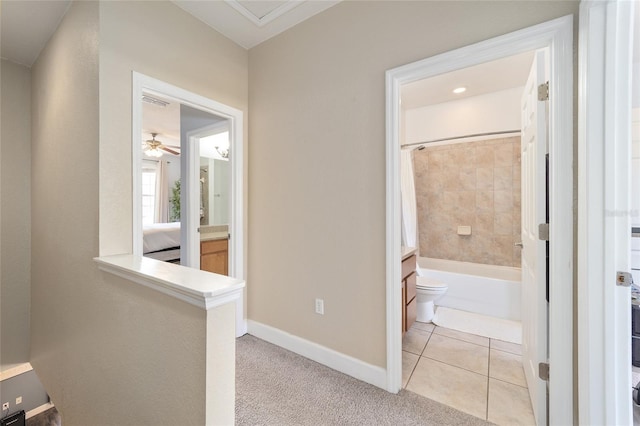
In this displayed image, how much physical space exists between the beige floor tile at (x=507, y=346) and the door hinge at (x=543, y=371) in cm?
95

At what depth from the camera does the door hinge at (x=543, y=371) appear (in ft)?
4.48

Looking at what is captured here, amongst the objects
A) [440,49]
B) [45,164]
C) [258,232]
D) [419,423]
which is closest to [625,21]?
[440,49]

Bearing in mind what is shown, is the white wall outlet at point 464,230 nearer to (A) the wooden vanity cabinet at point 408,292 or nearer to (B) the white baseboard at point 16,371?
(A) the wooden vanity cabinet at point 408,292

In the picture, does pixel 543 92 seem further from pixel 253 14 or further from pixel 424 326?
pixel 424 326

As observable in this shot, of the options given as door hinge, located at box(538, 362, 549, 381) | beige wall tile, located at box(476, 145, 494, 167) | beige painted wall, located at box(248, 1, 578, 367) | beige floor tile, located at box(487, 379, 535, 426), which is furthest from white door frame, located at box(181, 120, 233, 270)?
beige wall tile, located at box(476, 145, 494, 167)

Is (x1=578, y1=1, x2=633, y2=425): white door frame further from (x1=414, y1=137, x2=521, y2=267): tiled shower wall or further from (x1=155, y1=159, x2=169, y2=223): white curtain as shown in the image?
(x1=155, y1=159, x2=169, y2=223): white curtain

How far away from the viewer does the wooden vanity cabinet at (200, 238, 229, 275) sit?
3.23 meters

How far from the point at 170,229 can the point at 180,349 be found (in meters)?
4.19

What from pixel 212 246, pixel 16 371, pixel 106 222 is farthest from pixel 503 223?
pixel 16 371

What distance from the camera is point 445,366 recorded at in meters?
2.00

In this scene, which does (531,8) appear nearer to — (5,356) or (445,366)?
(445,366)

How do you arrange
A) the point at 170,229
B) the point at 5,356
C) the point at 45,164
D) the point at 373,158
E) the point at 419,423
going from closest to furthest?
the point at 419,423 < the point at 373,158 < the point at 45,164 < the point at 5,356 < the point at 170,229

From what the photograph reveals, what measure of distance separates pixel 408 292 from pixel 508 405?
0.94 metres

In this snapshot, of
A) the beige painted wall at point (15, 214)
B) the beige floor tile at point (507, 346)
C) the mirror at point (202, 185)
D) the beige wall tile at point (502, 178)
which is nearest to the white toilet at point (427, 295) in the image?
the beige floor tile at point (507, 346)
